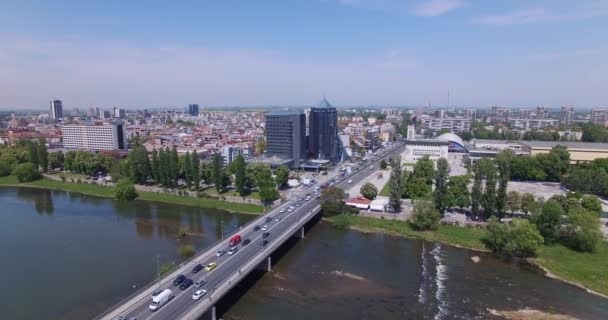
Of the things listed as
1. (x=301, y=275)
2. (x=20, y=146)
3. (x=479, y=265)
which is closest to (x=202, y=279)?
(x=301, y=275)

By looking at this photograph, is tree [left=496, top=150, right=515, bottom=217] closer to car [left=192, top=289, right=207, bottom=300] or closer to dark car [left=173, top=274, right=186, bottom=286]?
car [left=192, top=289, right=207, bottom=300]

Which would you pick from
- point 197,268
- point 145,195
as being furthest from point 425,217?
point 145,195

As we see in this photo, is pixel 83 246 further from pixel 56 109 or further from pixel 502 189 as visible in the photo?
pixel 56 109

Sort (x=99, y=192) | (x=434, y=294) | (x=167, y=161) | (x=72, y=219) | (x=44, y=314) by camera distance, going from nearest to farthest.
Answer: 1. (x=44, y=314)
2. (x=434, y=294)
3. (x=72, y=219)
4. (x=167, y=161)
5. (x=99, y=192)

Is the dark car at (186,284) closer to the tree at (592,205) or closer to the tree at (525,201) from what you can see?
the tree at (525,201)

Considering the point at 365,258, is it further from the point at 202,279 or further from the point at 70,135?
the point at 70,135

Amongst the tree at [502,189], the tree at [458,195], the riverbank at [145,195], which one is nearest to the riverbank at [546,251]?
the tree at [502,189]

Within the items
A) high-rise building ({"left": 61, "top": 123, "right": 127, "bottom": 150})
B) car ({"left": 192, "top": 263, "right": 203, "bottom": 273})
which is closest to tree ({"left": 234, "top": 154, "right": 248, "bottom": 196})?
car ({"left": 192, "top": 263, "right": 203, "bottom": 273})
